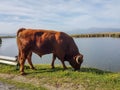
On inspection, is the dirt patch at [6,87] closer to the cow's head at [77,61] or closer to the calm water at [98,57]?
the cow's head at [77,61]

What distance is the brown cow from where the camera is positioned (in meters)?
15.2

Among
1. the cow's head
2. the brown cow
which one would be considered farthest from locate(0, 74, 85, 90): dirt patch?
the cow's head

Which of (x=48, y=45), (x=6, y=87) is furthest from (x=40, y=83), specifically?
(x=48, y=45)

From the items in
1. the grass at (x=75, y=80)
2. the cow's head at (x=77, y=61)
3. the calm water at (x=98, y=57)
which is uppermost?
the cow's head at (x=77, y=61)

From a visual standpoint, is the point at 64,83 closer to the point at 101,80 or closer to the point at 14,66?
the point at 101,80

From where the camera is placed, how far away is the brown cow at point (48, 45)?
15.2 metres

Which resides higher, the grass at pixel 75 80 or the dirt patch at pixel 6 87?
the grass at pixel 75 80

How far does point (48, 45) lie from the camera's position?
15312 mm

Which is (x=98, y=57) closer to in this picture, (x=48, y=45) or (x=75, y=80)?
(x=48, y=45)

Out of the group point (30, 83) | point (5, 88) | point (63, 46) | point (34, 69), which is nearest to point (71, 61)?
point (63, 46)

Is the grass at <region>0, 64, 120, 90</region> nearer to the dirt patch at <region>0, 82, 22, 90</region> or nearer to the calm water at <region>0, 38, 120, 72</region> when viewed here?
the dirt patch at <region>0, 82, 22, 90</region>

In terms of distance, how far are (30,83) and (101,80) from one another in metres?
3.15

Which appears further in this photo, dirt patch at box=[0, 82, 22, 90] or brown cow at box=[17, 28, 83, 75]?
brown cow at box=[17, 28, 83, 75]

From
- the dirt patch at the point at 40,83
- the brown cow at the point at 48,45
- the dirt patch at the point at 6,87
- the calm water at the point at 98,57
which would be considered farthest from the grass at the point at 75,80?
the calm water at the point at 98,57
